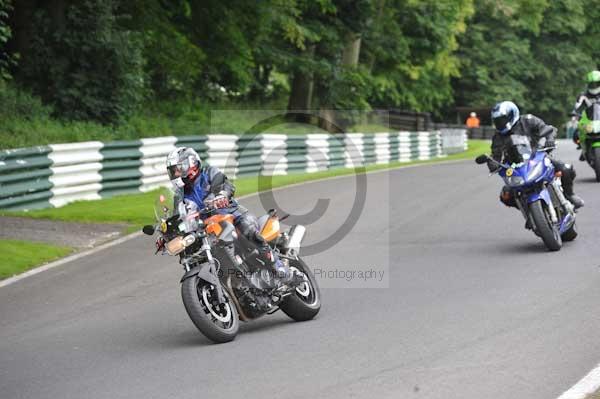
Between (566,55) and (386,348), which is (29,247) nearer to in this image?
(386,348)

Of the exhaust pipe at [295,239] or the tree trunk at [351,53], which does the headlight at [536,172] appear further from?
the tree trunk at [351,53]

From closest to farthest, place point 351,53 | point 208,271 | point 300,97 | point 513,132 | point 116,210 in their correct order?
point 208,271, point 513,132, point 116,210, point 300,97, point 351,53

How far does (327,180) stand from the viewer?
2447 centimetres

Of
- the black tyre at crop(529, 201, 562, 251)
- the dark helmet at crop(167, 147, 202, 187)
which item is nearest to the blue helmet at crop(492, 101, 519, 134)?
the black tyre at crop(529, 201, 562, 251)

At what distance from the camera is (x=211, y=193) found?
922 centimetres

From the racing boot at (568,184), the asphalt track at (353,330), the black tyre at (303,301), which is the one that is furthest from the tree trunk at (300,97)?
the black tyre at (303,301)

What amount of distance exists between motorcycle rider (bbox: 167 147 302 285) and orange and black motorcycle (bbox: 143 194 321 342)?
0.06m

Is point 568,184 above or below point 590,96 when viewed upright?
below

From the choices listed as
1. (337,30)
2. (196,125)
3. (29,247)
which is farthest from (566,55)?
(29,247)

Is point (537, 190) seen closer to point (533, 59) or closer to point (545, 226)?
point (545, 226)

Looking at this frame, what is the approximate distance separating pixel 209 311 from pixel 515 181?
17.4 ft

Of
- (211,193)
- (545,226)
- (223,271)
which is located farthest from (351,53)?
(223,271)

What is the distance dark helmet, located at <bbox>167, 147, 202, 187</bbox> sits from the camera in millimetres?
9109

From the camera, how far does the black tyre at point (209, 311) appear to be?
8.62 meters
